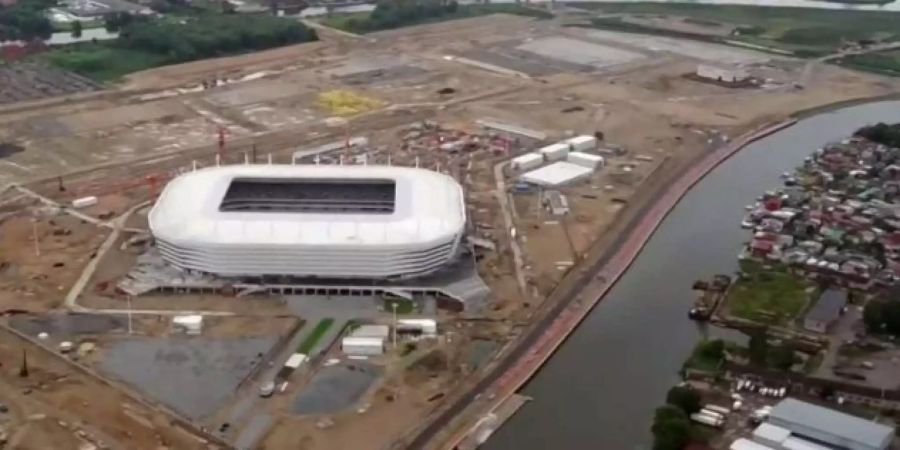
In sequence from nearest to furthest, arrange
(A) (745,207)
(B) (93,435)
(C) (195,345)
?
1. (B) (93,435)
2. (C) (195,345)
3. (A) (745,207)

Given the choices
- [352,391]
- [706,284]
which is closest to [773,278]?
[706,284]

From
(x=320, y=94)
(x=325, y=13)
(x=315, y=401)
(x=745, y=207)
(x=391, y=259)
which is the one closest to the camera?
(x=315, y=401)

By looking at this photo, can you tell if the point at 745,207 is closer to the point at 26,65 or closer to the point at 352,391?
the point at 352,391

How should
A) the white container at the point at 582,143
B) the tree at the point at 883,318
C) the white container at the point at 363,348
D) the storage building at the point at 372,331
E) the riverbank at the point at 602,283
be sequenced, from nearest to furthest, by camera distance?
1. the riverbank at the point at 602,283
2. the white container at the point at 363,348
3. the storage building at the point at 372,331
4. the tree at the point at 883,318
5. the white container at the point at 582,143

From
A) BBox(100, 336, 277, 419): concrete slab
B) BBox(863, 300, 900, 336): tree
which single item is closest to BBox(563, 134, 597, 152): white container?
BBox(863, 300, 900, 336): tree

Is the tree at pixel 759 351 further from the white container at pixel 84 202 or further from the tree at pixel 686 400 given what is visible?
the white container at pixel 84 202

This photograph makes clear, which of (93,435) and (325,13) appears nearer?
(93,435)

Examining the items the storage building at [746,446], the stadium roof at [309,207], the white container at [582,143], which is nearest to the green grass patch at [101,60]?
the stadium roof at [309,207]

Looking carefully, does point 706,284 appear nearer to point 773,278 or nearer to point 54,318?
point 773,278
